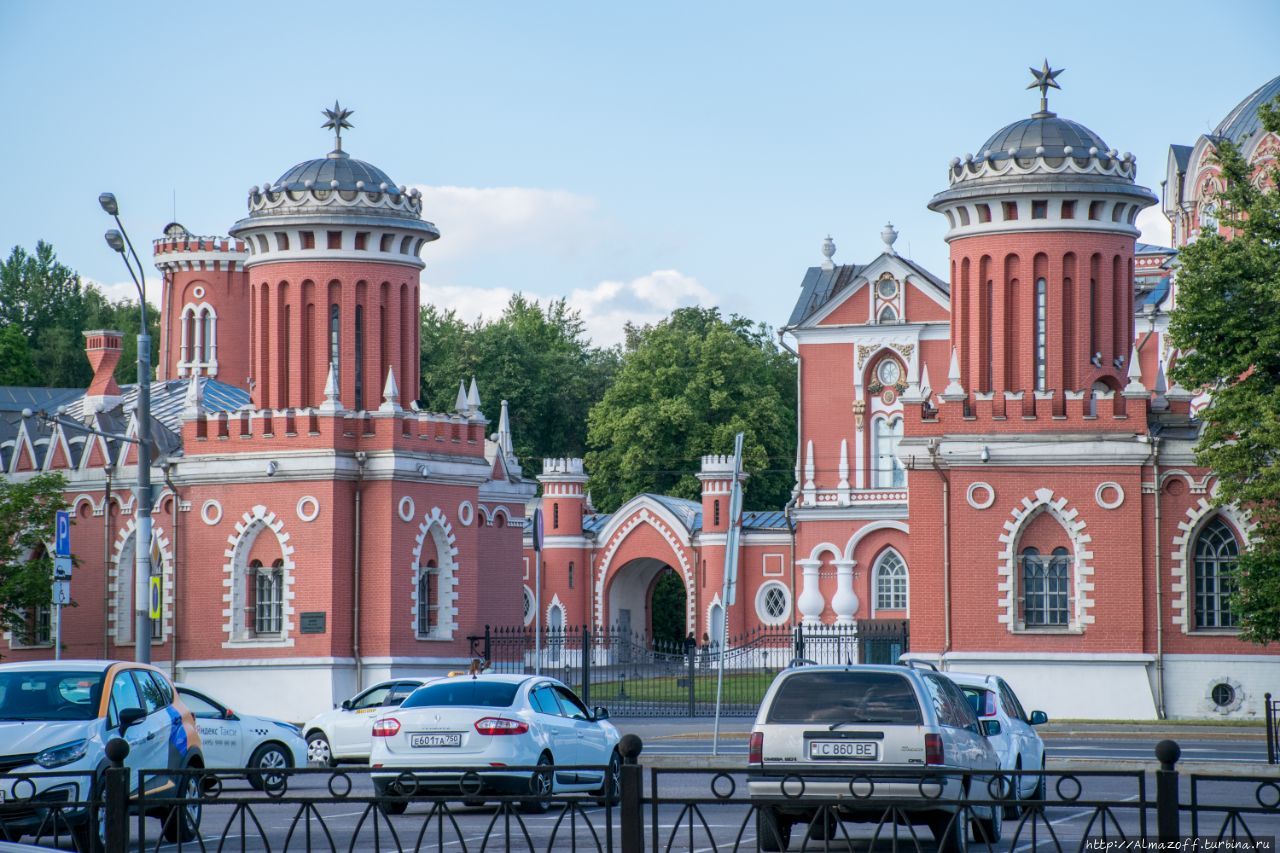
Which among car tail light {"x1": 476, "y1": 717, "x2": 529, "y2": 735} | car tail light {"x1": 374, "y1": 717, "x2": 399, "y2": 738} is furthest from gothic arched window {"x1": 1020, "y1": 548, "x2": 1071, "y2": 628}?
car tail light {"x1": 374, "y1": 717, "x2": 399, "y2": 738}

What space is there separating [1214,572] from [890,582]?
26.2 m

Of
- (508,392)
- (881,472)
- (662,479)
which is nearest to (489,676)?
(881,472)

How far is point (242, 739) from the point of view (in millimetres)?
24484

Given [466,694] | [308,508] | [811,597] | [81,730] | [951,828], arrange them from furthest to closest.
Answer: [811,597] < [308,508] < [466,694] < [81,730] < [951,828]

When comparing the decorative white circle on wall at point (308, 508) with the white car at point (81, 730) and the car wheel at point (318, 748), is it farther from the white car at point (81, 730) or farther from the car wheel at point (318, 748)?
the white car at point (81, 730)

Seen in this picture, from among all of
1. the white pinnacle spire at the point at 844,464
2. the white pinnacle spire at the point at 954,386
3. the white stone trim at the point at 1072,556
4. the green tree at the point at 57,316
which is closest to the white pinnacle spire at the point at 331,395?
the white pinnacle spire at the point at 954,386

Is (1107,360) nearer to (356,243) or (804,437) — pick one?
(356,243)

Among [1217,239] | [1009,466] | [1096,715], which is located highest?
[1217,239]

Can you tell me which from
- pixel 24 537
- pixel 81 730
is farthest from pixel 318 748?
pixel 24 537

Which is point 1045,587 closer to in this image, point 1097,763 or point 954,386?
point 954,386

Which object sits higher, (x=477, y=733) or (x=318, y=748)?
(x=477, y=733)

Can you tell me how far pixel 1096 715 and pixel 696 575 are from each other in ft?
104

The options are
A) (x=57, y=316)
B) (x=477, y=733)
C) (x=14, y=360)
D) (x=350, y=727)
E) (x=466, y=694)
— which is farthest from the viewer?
(x=57, y=316)

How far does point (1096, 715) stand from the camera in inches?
1517
